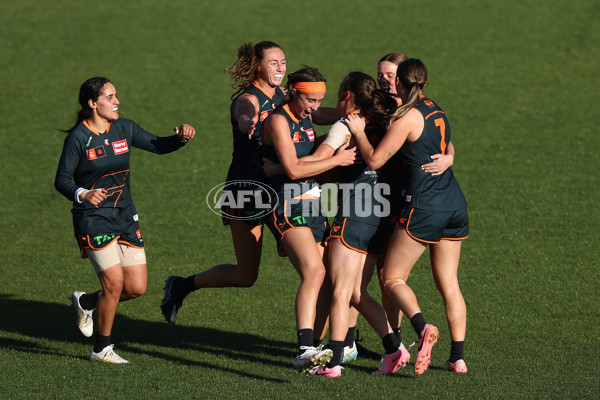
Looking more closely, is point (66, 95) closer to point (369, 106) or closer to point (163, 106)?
point (163, 106)

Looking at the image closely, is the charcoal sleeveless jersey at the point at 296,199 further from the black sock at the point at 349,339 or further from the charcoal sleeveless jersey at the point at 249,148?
the black sock at the point at 349,339

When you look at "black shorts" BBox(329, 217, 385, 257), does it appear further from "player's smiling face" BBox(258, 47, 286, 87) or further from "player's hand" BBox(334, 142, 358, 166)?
"player's smiling face" BBox(258, 47, 286, 87)

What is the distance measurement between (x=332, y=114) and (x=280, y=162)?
0.93 meters

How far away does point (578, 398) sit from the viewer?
17.8 feet

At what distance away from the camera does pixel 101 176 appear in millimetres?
6527

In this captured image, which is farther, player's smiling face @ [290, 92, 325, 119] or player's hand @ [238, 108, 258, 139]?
player's hand @ [238, 108, 258, 139]

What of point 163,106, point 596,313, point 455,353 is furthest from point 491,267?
point 163,106

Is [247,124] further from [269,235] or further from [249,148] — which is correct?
[269,235]

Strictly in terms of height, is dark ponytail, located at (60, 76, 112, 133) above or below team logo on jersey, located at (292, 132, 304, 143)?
above

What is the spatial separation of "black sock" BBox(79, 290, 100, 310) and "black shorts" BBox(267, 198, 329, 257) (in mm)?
1768

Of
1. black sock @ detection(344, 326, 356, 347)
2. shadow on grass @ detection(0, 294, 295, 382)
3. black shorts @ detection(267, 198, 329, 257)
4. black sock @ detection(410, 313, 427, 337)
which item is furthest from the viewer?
shadow on grass @ detection(0, 294, 295, 382)

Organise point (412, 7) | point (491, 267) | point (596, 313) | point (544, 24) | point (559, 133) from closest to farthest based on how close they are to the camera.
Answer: point (596, 313) < point (491, 267) < point (559, 133) < point (544, 24) < point (412, 7)

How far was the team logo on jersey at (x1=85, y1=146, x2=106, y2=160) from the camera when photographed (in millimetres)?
6422

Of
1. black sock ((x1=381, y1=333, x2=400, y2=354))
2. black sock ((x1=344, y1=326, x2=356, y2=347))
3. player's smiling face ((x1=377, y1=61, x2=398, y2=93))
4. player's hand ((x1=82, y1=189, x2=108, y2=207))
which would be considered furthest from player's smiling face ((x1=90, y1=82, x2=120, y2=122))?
black sock ((x1=381, y1=333, x2=400, y2=354))
